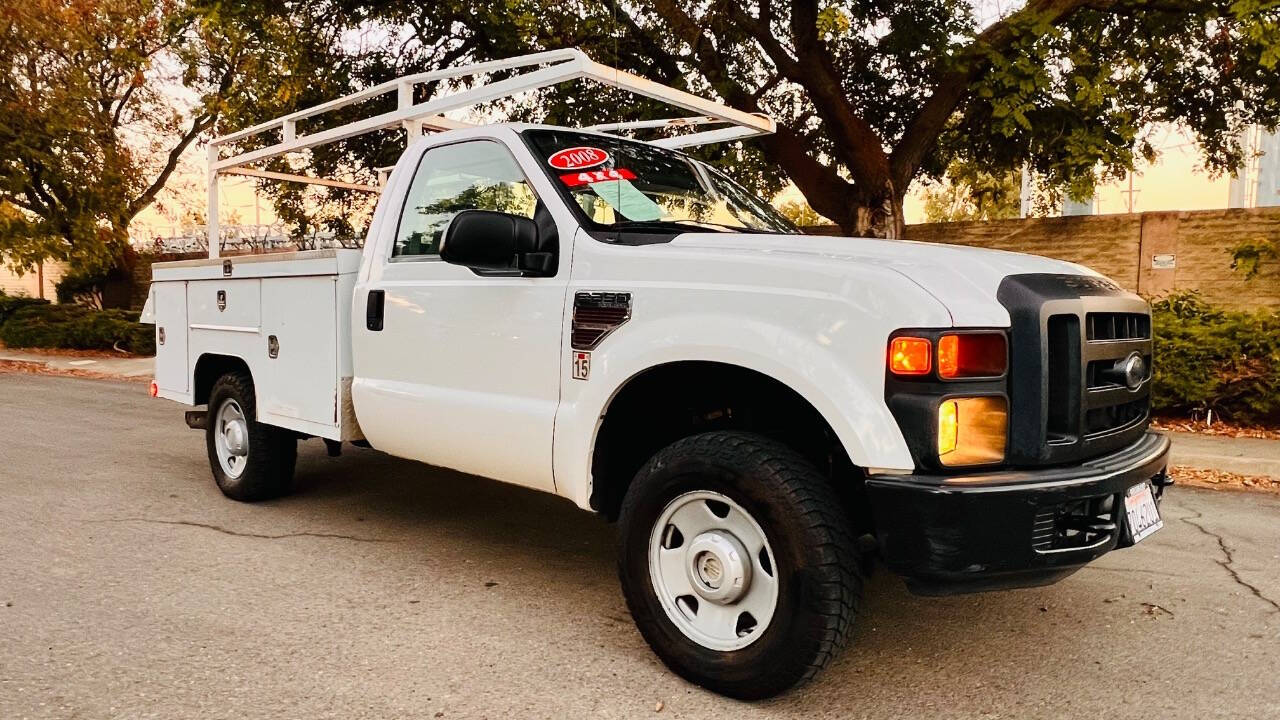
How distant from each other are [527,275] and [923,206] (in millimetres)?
39675

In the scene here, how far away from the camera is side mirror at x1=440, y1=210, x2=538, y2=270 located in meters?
3.42

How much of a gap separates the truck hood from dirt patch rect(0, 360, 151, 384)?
12843mm

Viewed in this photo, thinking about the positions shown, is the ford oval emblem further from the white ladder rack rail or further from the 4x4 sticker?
the white ladder rack rail

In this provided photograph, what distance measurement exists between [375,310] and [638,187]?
56.4 inches

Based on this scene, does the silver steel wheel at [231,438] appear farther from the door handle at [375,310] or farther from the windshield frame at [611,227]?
the windshield frame at [611,227]

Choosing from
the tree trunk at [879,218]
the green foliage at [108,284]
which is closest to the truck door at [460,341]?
the tree trunk at [879,218]

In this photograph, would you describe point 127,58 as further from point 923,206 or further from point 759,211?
point 923,206

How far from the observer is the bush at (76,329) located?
17.4 metres

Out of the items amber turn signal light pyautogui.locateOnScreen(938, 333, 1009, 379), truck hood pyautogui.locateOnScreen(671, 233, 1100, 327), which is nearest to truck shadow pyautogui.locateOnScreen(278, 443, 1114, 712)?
amber turn signal light pyautogui.locateOnScreen(938, 333, 1009, 379)

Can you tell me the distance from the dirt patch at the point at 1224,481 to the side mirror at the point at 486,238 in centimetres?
539

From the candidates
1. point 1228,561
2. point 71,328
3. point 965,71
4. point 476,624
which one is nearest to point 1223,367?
point 965,71

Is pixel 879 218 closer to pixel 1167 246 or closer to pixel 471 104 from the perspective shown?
pixel 1167 246

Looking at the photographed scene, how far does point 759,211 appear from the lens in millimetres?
4594

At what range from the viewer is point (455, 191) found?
14.1 feet
